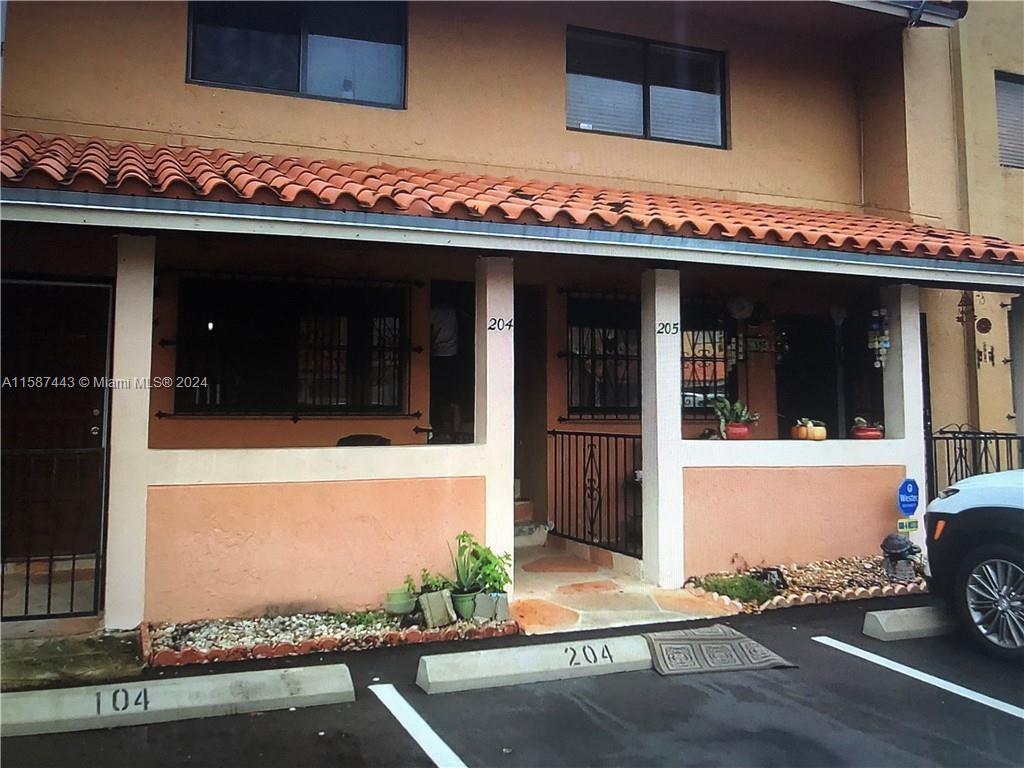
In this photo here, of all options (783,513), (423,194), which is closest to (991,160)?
(783,513)

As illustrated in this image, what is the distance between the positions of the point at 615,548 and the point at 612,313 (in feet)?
9.17

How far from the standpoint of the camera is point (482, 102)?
7902 millimetres

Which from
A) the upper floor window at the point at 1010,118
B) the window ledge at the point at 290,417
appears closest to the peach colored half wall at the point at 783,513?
the window ledge at the point at 290,417

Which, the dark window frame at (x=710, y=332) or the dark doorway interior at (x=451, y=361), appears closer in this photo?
the dark doorway interior at (x=451, y=361)

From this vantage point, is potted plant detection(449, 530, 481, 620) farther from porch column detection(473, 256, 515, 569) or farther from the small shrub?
the small shrub

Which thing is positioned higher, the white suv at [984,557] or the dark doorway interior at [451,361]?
the dark doorway interior at [451,361]

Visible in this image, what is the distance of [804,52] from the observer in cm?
908

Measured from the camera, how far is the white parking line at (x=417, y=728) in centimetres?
346

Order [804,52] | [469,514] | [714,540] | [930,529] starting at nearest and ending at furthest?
[930,529], [469,514], [714,540], [804,52]

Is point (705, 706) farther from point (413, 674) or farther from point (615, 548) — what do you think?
point (615, 548)

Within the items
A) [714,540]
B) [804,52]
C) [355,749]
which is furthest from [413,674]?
[804,52]

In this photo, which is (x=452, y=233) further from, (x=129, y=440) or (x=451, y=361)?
(x=451, y=361)

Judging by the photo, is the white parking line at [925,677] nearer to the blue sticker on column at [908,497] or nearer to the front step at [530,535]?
the blue sticker on column at [908,497]

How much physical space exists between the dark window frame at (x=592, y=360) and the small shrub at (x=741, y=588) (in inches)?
93.6
